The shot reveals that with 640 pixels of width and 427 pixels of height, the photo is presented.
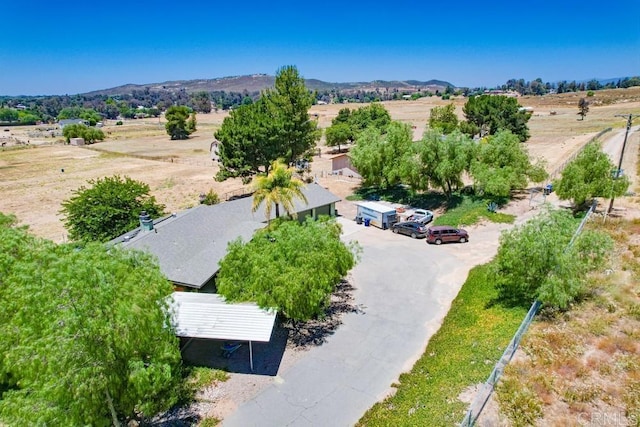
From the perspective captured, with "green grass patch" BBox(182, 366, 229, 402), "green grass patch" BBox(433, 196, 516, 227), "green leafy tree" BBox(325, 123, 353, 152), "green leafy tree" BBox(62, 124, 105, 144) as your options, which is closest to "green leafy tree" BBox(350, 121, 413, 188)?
"green grass patch" BBox(433, 196, 516, 227)

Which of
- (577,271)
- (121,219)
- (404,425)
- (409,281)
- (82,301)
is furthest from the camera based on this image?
(121,219)

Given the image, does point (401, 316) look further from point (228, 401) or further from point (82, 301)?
point (82, 301)

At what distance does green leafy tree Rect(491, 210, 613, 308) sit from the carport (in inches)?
459

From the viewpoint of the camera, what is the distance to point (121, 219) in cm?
2652

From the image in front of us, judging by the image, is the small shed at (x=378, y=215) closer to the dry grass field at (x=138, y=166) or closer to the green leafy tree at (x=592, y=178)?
the dry grass field at (x=138, y=166)

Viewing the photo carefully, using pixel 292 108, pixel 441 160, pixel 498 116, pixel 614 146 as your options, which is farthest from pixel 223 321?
pixel 498 116

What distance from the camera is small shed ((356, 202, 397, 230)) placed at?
33.5m

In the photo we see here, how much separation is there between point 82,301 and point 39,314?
1.21 meters

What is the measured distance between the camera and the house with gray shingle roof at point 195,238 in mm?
20906

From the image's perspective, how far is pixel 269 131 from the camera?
40.6 metres

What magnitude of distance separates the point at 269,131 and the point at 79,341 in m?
32.7

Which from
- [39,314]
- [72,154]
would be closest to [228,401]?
[39,314]

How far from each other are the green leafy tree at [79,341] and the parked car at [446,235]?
72.2 feet

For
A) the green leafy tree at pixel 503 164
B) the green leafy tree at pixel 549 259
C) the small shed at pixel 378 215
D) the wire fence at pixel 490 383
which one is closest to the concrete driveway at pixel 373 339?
the small shed at pixel 378 215
